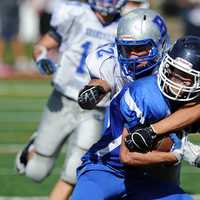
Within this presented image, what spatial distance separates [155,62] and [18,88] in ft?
30.2

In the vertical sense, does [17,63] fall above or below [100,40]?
below

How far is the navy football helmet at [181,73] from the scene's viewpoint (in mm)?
3949

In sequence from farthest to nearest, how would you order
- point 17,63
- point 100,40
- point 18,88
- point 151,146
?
point 17,63, point 18,88, point 100,40, point 151,146

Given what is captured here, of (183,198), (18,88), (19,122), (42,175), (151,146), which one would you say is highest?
(151,146)

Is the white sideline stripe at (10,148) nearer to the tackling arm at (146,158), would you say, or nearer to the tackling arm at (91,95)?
the tackling arm at (91,95)

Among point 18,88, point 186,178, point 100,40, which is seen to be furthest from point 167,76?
point 18,88

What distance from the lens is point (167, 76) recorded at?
399 cm

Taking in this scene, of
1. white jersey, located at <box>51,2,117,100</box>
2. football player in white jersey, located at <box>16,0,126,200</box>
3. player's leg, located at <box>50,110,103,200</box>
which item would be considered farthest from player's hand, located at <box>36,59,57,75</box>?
player's leg, located at <box>50,110,103,200</box>

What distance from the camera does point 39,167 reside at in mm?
5980

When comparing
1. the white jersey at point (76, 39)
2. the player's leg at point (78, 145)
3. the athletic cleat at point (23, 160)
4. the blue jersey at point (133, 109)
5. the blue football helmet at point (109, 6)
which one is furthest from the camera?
the athletic cleat at point (23, 160)

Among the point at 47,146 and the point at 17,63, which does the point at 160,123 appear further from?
the point at 17,63

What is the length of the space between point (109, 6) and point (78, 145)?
901 mm

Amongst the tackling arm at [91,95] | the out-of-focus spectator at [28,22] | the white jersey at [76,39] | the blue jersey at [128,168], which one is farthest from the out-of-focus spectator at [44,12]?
the blue jersey at [128,168]

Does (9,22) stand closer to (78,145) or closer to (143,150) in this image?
(78,145)
